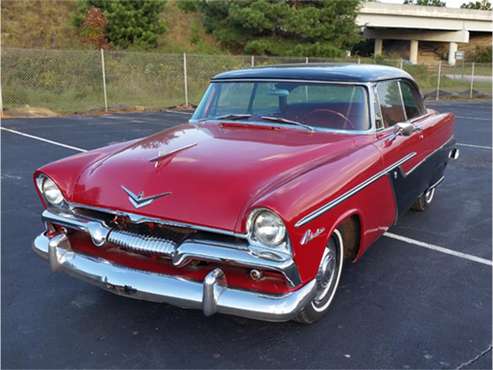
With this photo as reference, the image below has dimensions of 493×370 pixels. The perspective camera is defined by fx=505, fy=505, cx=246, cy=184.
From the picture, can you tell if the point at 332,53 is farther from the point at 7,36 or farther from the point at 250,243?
the point at 250,243

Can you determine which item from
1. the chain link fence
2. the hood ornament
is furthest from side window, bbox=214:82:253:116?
the chain link fence

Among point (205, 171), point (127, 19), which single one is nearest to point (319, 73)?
point (205, 171)

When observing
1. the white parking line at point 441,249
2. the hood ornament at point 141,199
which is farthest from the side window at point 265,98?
the white parking line at point 441,249

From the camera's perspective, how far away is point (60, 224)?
10.4ft

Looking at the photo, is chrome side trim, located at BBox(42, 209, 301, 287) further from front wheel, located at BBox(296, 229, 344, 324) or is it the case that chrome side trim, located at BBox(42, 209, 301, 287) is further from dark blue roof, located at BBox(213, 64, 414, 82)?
dark blue roof, located at BBox(213, 64, 414, 82)

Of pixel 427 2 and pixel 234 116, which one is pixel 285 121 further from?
pixel 427 2

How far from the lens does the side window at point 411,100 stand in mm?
4887

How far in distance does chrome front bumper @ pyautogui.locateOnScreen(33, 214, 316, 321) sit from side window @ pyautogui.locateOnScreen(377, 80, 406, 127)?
2.00 meters

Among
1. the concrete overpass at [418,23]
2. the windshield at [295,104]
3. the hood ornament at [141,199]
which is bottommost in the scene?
the hood ornament at [141,199]

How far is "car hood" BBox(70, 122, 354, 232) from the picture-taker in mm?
2793

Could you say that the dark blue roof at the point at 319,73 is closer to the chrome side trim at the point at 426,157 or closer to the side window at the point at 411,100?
the side window at the point at 411,100

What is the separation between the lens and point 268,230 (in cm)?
267

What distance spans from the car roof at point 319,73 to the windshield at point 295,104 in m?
0.06

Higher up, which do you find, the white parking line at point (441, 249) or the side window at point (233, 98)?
the side window at point (233, 98)
